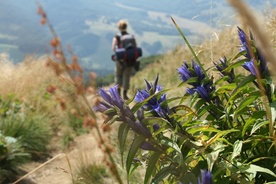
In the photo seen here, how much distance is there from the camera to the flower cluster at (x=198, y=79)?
169 cm

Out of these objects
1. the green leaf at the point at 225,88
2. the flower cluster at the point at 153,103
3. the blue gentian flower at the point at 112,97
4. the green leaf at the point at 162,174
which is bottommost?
the green leaf at the point at 162,174

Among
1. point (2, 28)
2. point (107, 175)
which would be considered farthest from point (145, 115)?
point (2, 28)

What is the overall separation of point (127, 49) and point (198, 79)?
7076mm

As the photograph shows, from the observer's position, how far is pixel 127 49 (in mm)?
8727

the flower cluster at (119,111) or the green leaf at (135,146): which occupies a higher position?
the flower cluster at (119,111)

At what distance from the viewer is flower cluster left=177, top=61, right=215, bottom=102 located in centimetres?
169

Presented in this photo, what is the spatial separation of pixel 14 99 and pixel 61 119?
0.98 meters

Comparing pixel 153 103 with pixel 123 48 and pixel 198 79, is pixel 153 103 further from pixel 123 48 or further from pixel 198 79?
pixel 123 48

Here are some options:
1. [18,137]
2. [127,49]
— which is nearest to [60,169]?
[18,137]

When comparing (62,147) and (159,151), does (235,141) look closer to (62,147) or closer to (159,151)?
(159,151)

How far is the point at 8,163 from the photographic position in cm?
500

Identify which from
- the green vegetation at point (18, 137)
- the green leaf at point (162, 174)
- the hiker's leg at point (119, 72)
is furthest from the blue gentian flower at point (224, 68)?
the hiker's leg at point (119, 72)

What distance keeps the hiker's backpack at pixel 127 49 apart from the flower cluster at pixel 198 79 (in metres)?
7.05

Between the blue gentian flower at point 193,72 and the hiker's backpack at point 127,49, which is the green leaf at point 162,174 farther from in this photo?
the hiker's backpack at point 127,49
